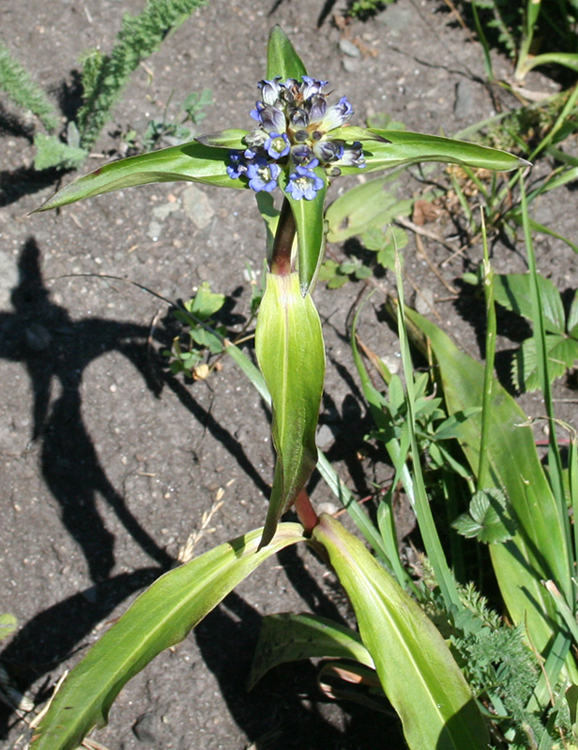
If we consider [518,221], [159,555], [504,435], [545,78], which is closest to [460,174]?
[518,221]

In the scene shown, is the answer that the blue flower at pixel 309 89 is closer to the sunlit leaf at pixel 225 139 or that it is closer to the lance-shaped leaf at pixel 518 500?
the sunlit leaf at pixel 225 139

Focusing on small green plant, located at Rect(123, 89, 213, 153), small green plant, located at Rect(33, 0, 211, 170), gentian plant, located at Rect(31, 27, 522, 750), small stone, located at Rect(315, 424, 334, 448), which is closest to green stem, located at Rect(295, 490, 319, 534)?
gentian plant, located at Rect(31, 27, 522, 750)

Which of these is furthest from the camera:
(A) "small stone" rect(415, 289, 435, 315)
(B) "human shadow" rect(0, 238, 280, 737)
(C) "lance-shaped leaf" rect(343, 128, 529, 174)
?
(A) "small stone" rect(415, 289, 435, 315)

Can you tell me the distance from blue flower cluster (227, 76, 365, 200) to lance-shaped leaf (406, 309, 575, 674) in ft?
4.41

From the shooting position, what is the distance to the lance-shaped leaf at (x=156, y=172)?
1.50 m

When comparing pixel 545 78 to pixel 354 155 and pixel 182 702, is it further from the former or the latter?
pixel 182 702

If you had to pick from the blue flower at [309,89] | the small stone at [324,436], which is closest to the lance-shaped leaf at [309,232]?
the blue flower at [309,89]

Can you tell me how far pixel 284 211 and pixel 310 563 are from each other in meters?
1.67

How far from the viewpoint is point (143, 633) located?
1.97m

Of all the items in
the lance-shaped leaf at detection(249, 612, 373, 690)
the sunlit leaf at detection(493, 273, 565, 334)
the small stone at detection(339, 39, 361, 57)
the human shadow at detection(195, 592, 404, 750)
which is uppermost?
the small stone at detection(339, 39, 361, 57)

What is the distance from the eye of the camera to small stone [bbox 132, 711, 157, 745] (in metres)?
2.44

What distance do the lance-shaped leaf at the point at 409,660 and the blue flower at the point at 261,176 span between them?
125 cm

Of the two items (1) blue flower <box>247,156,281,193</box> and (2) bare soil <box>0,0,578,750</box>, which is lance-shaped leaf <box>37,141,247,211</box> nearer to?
(1) blue flower <box>247,156,281,193</box>

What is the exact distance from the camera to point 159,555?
2.72m
